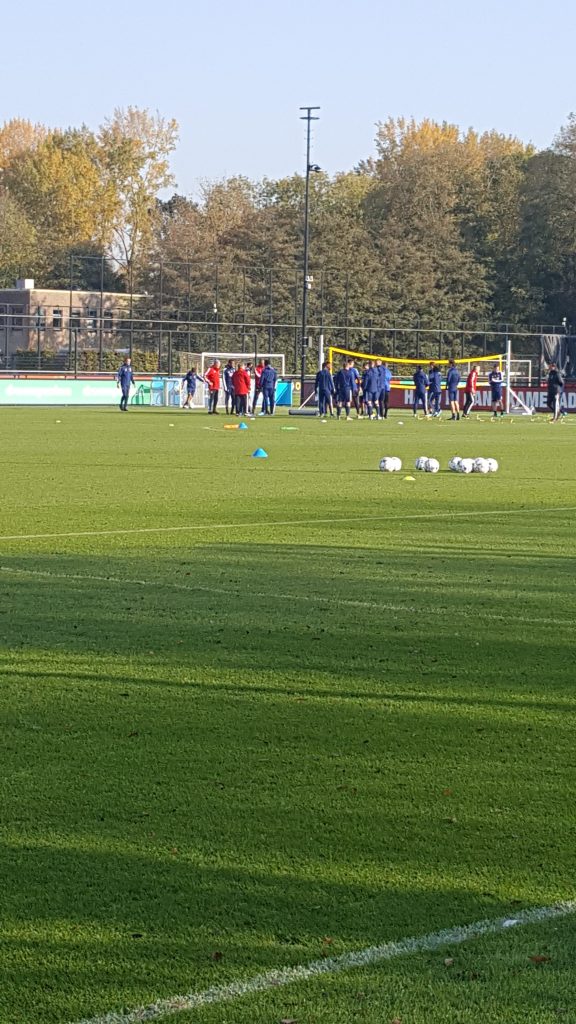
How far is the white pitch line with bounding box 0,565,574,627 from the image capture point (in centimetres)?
1082

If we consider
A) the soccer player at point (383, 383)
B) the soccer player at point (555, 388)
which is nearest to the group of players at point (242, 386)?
the soccer player at point (383, 383)

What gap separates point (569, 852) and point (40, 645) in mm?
4741

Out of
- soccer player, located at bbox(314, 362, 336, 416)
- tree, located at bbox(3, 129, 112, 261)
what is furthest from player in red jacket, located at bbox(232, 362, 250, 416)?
tree, located at bbox(3, 129, 112, 261)

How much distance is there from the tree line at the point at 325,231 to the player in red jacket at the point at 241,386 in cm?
3890

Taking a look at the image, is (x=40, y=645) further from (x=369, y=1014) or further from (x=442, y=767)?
(x=369, y=1014)

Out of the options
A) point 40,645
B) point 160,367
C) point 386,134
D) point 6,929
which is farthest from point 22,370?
point 6,929

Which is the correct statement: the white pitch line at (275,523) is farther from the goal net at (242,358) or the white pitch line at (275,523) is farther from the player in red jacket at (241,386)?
the goal net at (242,358)

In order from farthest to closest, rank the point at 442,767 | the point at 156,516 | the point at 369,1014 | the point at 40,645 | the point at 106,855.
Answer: the point at 156,516 → the point at 40,645 → the point at 442,767 → the point at 106,855 → the point at 369,1014

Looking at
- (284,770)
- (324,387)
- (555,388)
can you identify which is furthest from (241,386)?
(284,770)

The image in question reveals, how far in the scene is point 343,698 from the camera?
8164 millimetres

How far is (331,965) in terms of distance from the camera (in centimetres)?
452

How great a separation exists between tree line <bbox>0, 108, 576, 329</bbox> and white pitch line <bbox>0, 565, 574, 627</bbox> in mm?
82277

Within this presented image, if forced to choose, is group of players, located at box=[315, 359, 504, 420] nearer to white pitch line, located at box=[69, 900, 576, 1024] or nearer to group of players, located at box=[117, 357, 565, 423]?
group of players, located at box=[117, 357, 565, 423]

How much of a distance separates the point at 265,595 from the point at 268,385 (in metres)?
→ 44.6
